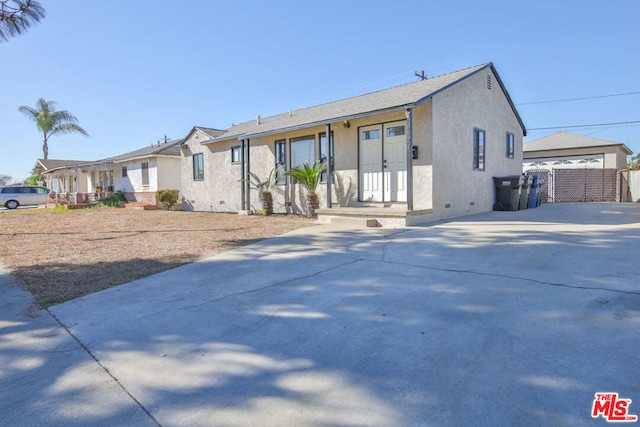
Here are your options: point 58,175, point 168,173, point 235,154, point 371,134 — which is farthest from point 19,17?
point 58,175

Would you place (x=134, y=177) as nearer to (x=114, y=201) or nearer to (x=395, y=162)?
(x=114, y=201)

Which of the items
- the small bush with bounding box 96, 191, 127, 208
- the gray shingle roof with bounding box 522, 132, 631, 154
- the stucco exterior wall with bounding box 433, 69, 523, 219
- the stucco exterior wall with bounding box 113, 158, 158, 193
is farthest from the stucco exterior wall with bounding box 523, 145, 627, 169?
the small bush with bounding box 96, 191, 127, 208

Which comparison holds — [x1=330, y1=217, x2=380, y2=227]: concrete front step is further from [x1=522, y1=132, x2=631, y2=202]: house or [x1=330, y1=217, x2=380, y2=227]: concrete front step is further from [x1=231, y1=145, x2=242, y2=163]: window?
[x1=522, y1=132, x2=631, y2=202]: house

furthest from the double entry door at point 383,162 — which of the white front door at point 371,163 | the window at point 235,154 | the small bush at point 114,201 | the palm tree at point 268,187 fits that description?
the small bush at point 114,201

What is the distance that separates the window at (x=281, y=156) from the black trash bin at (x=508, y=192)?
761 cm

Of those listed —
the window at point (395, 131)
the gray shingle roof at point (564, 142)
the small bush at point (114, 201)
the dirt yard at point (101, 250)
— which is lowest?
the dirt yard at point (101, 250)

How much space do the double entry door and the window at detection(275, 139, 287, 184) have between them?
350cm

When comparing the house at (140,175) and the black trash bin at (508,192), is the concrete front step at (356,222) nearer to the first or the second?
the black trash bin at (508,192)

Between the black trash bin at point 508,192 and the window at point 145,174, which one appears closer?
the black trash bin at point 508,192

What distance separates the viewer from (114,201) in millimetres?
24188

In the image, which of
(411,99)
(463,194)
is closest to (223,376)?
(411,99)

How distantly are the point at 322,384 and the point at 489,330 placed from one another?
1548 mm
